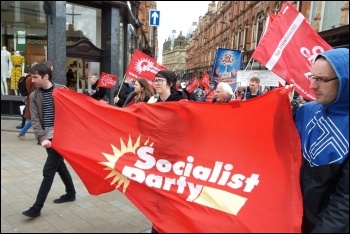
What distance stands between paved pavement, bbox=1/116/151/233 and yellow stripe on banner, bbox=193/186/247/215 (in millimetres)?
1790

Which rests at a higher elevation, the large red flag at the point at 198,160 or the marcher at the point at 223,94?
the marcher at the point at 223,94

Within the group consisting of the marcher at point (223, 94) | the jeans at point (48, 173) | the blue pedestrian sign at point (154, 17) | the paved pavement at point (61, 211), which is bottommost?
the paved pavement at point (61, 211)

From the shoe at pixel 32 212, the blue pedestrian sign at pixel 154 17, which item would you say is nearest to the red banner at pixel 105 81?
the blue pedestrian sign at pixel 154 17

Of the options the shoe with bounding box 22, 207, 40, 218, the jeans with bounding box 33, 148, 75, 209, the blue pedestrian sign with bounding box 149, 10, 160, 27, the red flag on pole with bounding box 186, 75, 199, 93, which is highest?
the blue pedestrian sign with bounding box 149, 10, 160, 27

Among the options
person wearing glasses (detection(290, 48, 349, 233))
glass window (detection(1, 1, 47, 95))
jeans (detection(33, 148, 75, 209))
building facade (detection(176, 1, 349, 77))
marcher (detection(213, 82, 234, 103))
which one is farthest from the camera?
building facade (detection(176, 1, 349, 77))

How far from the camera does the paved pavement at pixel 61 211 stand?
142 inches

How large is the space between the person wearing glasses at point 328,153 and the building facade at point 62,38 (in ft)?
28.0

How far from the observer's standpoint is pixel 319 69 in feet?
5.71

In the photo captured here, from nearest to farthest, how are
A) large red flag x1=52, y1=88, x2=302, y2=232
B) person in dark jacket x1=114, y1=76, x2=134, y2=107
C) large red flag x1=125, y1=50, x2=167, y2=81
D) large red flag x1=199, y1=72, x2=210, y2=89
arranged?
1. large red flag x1=52, y1=88, x2=302, y2=232
2. large red flag x1=125, y1=50, x2=167, y2=81
3. person in dark jacket x1=114, y1=76, x2=134, y2=107
4. large red flag x1=199, y1=72, x2=210, y2=89

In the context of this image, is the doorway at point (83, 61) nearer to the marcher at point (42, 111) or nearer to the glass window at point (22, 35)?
the glass window at point (22, 35)

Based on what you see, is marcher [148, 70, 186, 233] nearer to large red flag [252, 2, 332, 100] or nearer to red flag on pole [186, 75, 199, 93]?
large red flag [252, 2, 332, 100]

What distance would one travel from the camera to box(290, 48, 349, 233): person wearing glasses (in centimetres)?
158

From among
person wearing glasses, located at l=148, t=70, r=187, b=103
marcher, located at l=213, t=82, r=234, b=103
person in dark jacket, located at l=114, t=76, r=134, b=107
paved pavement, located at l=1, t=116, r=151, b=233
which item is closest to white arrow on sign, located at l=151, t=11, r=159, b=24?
person in dark jacket, located at l=114, t=76, r=134, b=107

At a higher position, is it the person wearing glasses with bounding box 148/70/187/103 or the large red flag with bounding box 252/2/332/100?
the large red flag with bounding box 252/2/332/100
